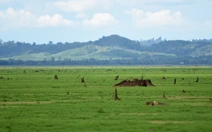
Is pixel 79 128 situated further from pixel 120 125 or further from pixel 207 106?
pixel 207 106

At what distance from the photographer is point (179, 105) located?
39.2 meters

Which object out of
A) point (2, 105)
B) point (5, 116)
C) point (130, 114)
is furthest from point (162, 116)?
point (2, 105)

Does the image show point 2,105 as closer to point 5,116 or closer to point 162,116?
point 5,116

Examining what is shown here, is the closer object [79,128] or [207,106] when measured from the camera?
[79,128]

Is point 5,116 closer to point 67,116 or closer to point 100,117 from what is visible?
point 67,116

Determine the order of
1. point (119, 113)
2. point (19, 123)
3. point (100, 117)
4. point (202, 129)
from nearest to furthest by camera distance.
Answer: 1. point (202, 129)
2. point (19, 123)
3. point (100, 117)
4. point (119, 113)

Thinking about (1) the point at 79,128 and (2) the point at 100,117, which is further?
(2) the point at 100,117

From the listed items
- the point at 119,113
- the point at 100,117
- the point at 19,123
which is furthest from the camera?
the point at 119,113

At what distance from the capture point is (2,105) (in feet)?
130

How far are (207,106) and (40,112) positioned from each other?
1171 cm

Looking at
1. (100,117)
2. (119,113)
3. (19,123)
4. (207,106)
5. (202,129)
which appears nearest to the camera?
(202,129)

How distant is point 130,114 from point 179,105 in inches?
275

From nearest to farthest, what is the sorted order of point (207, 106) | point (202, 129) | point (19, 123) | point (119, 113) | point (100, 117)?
1. point (202, 129)
2. point (19, 123)
3. point (100, 117)
4. point (119, 113)
5. point (207, 106)

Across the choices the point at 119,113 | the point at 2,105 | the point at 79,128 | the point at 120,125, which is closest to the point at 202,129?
the point at 120,125
